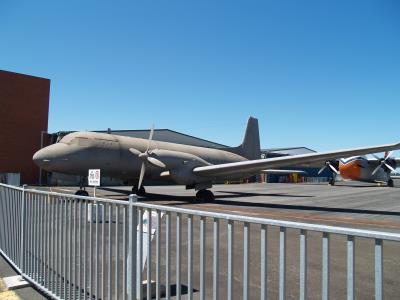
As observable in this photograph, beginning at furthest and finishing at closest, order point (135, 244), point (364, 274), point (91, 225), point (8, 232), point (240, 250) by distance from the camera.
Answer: point (240, 250)
point (8, 232)
point (364, 274)
point (91, 225)
point (135, 244)

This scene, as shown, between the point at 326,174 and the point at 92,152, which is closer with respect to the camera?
the point at 92,152

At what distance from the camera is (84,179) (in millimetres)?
18844

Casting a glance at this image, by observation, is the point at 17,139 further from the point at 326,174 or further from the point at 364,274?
the point at 326,174

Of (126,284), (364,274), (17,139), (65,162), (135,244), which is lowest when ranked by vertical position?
(364,274)

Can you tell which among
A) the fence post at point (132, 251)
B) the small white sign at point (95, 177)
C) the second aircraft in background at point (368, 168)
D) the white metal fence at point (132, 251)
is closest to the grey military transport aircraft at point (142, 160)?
the small white sign at point (95, 177)

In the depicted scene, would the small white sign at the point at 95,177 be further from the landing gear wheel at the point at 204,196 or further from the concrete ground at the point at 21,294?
the landing gear wheel at the point at 204,196

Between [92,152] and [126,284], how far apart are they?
577 inches

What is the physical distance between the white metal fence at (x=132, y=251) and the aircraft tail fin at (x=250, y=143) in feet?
66.0

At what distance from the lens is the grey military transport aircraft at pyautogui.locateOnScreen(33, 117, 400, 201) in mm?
17438

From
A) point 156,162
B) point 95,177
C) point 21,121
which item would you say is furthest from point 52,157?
point 21,121

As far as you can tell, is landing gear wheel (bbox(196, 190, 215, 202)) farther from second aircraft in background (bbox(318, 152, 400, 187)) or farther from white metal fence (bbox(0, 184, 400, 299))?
second aircraft in background (bbox(318, 152, 400, 187))

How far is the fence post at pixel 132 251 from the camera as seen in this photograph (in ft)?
12.7

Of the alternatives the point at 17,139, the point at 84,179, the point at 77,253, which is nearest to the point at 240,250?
the point at 77,253

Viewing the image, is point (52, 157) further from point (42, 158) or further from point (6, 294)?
point (6, 294)
